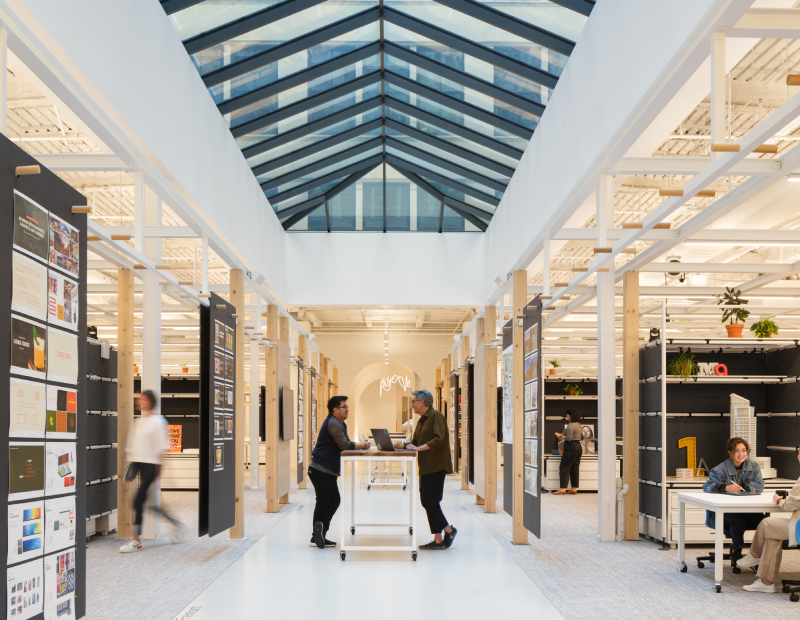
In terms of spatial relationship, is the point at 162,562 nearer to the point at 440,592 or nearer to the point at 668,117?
the point at 440,592

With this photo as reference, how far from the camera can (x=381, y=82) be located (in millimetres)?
9586

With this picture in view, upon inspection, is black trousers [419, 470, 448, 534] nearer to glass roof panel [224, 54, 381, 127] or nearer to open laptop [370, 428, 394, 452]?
open laptop [370, 428, 394, 452]

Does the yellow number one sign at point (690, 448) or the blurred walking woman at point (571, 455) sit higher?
the yellow number one sign at point (690, 448)

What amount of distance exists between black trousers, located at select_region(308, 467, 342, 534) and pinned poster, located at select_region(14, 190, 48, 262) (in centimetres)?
485

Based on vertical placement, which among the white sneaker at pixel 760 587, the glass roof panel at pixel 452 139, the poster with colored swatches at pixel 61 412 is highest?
the glass roof panel at pixel 452 139

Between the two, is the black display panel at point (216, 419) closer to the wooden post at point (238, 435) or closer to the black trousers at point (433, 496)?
the wooden post at point (238, 435)

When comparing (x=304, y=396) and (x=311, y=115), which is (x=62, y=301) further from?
(x=304, y=396)

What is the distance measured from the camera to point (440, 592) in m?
5.89

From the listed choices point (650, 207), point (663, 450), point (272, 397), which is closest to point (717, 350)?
point (663, 450)

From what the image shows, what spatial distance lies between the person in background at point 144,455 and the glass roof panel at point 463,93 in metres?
4.64

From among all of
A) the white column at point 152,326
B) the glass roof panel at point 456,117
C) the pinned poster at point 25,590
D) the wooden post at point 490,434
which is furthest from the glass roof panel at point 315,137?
the pinned poster at point 25,590

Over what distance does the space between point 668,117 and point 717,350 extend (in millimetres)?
4317

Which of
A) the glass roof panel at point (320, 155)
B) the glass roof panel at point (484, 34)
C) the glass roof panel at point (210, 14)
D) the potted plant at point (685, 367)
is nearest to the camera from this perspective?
the glass roof panel at point (210, 14)

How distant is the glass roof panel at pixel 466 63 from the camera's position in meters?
8.09
